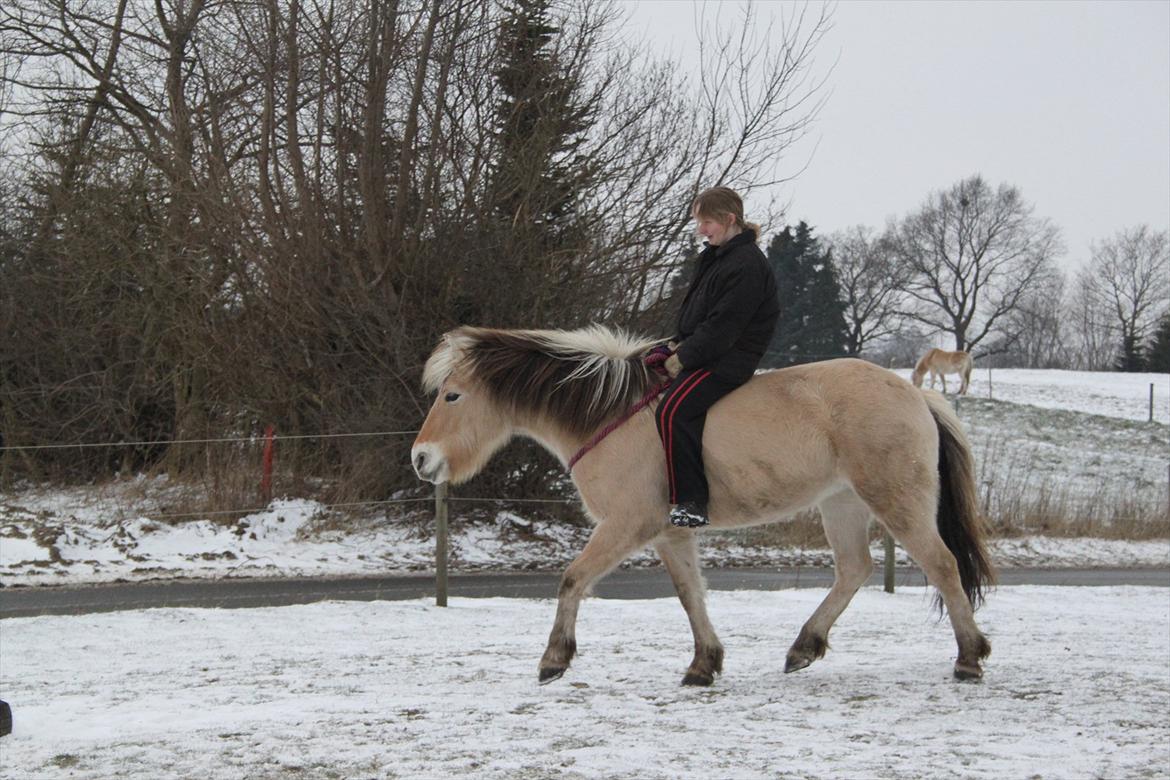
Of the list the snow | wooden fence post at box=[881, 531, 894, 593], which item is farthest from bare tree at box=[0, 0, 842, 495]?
the snow

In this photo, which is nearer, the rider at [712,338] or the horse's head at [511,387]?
the rider at [712,338]

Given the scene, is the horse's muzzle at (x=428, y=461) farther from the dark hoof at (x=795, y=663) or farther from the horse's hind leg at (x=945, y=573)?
the horse's hind leg at (x=945, y=573)

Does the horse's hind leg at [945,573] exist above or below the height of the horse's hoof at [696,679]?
above

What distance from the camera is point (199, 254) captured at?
56.8 ft

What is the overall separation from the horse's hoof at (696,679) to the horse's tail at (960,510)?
5.12ft

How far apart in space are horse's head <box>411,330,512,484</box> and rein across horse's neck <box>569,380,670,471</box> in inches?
25.0

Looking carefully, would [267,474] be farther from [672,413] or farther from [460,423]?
[672,413]

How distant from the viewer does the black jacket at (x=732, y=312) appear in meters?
5.89

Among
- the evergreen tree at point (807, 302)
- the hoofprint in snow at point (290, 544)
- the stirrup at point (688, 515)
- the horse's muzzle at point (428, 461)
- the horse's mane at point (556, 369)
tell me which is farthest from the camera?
the evergreen tree at point (807, 302)

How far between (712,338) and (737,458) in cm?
65

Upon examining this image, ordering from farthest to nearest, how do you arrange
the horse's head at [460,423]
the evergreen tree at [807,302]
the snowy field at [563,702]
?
the evergreen tree at [807,302] < the horse's head at [460,423] < the snowy field at [563,702]

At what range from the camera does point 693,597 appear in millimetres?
6160

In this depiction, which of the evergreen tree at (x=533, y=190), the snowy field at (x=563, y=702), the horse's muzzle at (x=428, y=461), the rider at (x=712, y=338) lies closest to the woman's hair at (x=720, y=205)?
the rider at (x=712, y=338)

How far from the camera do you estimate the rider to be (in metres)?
5.79
